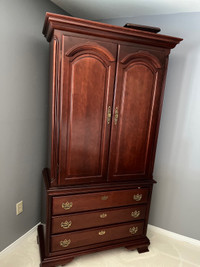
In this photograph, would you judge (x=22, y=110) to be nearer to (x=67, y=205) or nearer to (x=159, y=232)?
(x=67, y=205)

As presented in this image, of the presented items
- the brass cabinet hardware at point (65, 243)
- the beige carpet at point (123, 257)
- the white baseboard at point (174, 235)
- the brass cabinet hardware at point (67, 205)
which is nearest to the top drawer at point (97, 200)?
the brass cabinet hardware at point (67, 205)

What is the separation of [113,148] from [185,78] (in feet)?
3.46

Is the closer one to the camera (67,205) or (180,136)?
(67,205)

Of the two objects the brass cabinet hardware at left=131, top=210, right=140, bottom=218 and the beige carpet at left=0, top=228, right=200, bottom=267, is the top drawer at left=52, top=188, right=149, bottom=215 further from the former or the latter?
the beige carpet at left=0, top=228, right=200, bottom=267

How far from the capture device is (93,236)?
181 cm

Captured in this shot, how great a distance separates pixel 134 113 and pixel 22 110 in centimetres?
101

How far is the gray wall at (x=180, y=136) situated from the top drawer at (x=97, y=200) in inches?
17.4

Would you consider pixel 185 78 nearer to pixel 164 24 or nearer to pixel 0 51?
pixel 164 24

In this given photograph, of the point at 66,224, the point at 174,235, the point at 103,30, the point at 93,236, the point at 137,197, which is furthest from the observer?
the point at 174,235

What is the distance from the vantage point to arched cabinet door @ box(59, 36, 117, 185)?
147 cm

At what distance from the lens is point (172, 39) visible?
1.63 m

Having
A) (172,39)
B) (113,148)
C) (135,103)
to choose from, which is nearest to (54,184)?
(113,148)

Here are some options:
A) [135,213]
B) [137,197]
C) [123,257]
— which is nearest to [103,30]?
[137,197]


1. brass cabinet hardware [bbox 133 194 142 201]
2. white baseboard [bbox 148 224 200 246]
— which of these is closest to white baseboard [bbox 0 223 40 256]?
brass cabinet hardware [bbox 133 194 142 201]
